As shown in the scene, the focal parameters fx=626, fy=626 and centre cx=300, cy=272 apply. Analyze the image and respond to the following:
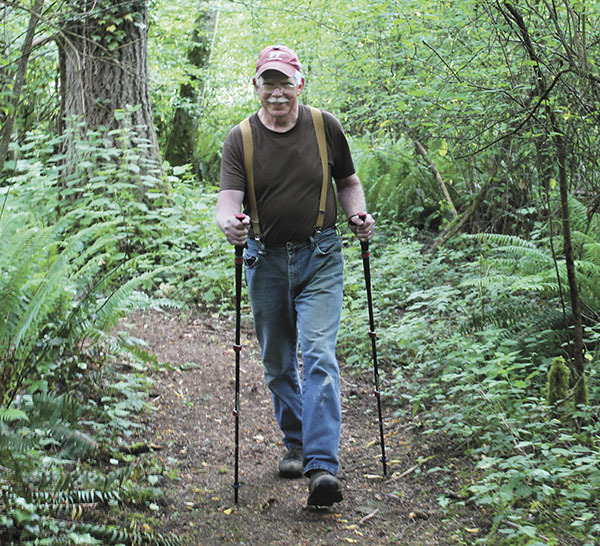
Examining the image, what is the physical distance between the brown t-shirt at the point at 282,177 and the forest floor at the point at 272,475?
5.20 feet

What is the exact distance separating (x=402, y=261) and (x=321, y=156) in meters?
4.46

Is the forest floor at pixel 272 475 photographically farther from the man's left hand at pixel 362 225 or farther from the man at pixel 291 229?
the man's left hand at pixel 362 225

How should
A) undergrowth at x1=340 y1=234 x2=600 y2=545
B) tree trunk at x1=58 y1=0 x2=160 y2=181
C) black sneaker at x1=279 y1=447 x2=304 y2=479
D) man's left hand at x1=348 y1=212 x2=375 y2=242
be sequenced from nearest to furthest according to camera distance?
undergrowth at x1=340 y1=234 x2=600 y2=545 → man's left hand at x1=348 y1=212 x2=375 y2=242 → black sneaker at x1=279 y1=447 x2=304 y2=479 → tree trunk at x1=58 y1=0 x2=160 y2=181

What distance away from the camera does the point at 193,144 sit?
541 inches

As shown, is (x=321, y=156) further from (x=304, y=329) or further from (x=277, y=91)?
(x=304, y=329)

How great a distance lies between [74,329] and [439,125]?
11.7ft

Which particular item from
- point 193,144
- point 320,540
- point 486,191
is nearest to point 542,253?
point 486,191

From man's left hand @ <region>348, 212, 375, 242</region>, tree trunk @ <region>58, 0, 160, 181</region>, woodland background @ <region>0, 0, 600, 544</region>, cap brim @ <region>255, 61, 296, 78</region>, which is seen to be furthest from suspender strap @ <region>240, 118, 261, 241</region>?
tree trunk @ <region>58, 0, 160, 181</region>

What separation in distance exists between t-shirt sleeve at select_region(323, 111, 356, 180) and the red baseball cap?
1.20ft

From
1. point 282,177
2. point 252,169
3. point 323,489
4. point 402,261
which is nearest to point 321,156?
point 282,177

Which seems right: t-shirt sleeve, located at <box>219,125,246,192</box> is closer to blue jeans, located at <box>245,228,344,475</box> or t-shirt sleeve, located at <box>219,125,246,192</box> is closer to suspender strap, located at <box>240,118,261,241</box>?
suspender strap, located at <box>240,118,261,241</box>

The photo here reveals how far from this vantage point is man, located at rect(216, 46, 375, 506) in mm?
3643

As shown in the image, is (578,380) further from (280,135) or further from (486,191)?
(486,191)

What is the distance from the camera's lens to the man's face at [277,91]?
3715 millimetres
